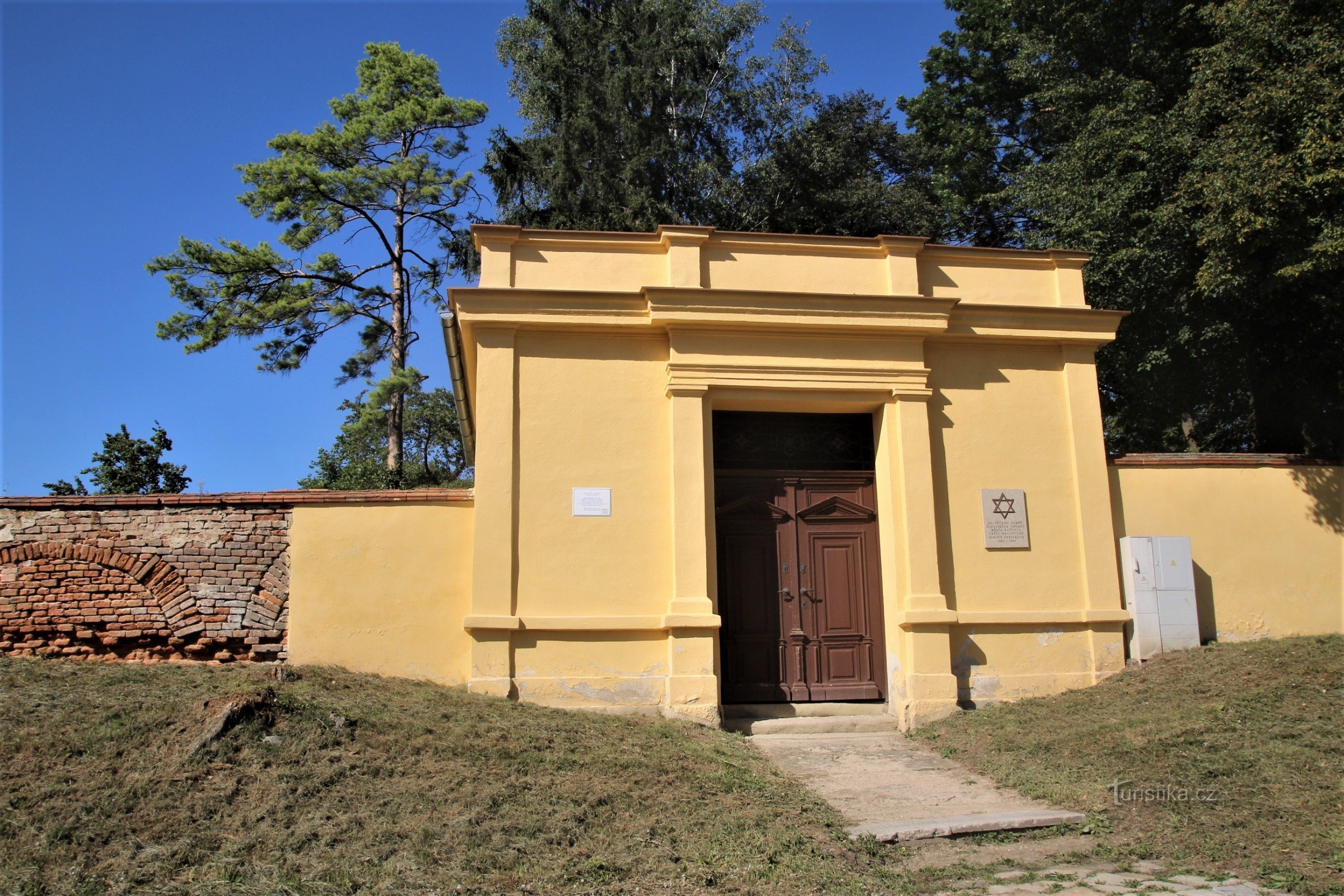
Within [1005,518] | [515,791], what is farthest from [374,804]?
[1005,518]

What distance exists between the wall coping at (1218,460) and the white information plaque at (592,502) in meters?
5.42

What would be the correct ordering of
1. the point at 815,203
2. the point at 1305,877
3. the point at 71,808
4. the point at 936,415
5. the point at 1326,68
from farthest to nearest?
the point at 815,203 → the point at 1326,68 → the point at 936,415 → the point at 71,808 → the point at 1305,877

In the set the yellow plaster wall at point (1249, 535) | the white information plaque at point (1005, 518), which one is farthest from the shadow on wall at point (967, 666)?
the yellow plaster wall at point (1249, 535)

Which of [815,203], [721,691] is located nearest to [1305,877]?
[721,691]

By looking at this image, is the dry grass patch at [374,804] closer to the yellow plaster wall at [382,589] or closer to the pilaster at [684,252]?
the yellow plaster wall at [382,589]

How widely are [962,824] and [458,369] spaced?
23.3 ft

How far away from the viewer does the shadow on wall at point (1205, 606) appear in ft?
32.3

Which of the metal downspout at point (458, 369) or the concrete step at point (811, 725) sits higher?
the metal downspout at point (458, 369)

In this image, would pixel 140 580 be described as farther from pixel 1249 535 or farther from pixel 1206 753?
pixel 1249 535

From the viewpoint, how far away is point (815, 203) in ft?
68.7

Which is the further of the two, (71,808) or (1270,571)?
(1270,571)

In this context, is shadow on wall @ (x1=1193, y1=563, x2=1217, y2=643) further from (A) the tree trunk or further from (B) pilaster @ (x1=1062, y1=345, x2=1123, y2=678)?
(A) the tree trunk

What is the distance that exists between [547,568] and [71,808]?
4.12 metres

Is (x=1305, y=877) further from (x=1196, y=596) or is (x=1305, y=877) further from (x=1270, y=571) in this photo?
(x=1270, y=571)
